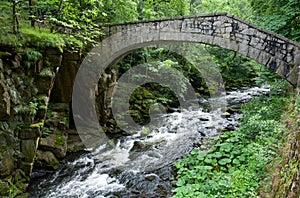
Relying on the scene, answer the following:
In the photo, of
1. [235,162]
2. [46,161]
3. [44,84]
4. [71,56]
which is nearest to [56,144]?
[46,161]

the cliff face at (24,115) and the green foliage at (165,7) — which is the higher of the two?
the green foliage at (165,7)

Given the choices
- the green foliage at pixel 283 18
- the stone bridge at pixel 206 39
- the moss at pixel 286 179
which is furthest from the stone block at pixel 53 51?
the green foliage at pixel 283 18

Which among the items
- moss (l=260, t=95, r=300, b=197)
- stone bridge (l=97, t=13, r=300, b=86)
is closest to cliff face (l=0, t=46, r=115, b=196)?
stone bridge (l=97, t=13, r=300, b=86)

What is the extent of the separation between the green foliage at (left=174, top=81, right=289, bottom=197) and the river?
0.57 m

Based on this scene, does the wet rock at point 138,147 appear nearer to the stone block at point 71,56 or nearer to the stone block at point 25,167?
the stone block at point 25,167

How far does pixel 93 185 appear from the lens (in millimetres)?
5562

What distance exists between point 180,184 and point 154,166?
1.42 metres

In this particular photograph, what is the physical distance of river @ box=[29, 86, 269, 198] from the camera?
527cm

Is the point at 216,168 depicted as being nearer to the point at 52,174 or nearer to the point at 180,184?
the point at 180,184

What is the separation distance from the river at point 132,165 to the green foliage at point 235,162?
1.87 feet

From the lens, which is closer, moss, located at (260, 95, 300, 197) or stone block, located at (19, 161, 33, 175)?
moss, located at (260, 95, 300, 197)

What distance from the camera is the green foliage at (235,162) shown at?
420 cm

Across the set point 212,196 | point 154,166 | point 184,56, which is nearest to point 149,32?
point 154,166

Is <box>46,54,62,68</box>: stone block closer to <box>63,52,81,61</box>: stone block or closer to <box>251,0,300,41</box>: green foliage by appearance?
<box>63,52,81,61</box>: stone block
